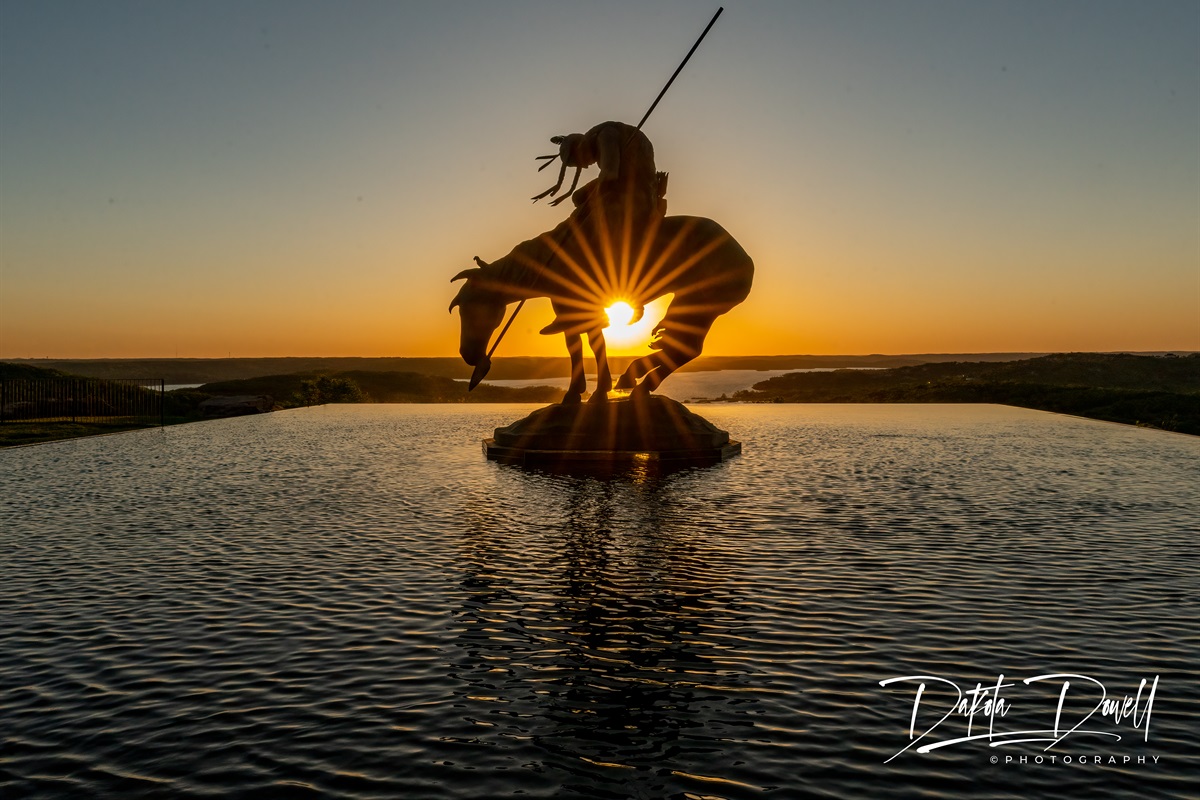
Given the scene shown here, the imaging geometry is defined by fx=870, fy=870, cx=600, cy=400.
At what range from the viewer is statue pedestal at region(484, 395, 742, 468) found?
79.1 ft

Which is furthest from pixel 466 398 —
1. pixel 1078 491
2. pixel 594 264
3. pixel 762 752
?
pixel 762 752

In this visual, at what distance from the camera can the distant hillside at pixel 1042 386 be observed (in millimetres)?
42031

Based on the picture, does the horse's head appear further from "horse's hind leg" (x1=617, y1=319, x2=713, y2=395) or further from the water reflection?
the water reflection

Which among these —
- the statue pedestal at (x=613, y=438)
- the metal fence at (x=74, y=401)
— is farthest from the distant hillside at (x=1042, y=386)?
the metal fence at (x=74, y=401)

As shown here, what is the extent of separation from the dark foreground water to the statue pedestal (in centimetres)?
612

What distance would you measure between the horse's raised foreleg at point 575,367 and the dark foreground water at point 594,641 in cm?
836

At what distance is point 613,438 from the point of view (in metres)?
24.2

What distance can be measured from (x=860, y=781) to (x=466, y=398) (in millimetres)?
71878

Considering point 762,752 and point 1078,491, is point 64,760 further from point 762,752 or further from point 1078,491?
point 1078,491

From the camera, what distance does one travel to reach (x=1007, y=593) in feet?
31.8

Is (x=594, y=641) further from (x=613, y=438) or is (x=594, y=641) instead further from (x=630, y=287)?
(x=630, y=287)

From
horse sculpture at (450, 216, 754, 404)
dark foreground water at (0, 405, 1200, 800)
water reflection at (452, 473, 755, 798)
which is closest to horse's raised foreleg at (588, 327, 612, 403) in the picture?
horse sculpture at (450, 216, 754, 404)

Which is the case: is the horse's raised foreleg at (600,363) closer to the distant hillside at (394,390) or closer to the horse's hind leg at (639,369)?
the horse's hind leg at (639,369)

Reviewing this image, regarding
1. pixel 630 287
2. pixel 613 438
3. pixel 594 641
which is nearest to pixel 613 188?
pixel 630 287
